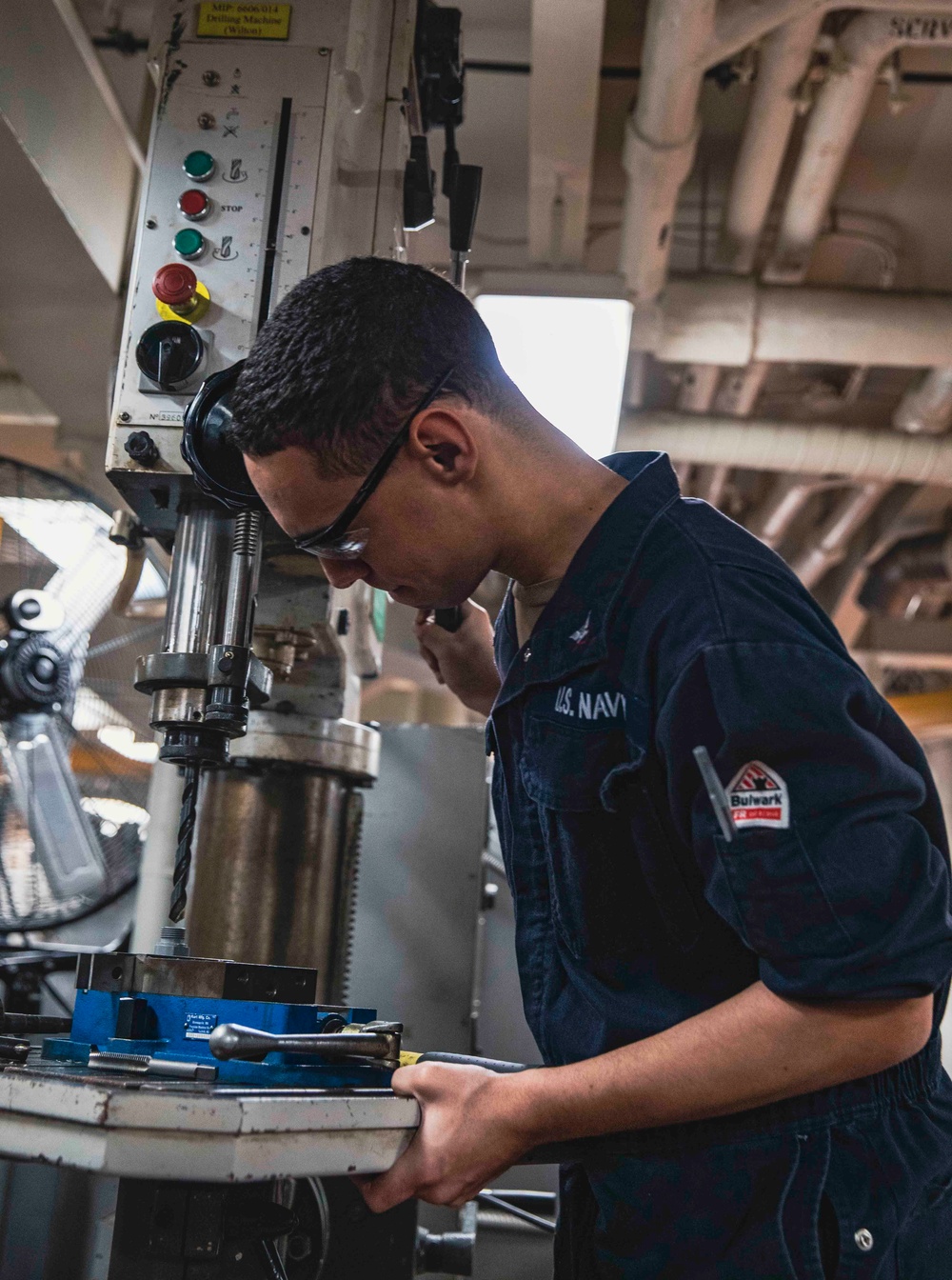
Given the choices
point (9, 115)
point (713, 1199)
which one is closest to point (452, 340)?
point (713, 1199)

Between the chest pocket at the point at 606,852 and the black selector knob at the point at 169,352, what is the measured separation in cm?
52

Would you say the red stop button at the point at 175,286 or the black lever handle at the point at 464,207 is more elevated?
the black lever handle at the point at 464,207

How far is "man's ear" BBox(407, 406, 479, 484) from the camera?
89cm

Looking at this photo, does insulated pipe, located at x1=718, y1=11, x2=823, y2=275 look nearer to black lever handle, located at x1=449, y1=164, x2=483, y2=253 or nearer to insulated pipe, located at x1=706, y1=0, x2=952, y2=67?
insulated pipe, located at x1=706, y1=0, x2=952, y2=67

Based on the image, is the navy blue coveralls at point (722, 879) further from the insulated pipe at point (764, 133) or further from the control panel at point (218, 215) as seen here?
the insulated pipe at point (764, 133)

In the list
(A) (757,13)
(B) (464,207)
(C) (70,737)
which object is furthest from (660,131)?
(C) (70,737)

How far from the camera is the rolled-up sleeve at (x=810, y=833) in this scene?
0.69 metres

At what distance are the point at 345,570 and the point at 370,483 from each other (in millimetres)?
120

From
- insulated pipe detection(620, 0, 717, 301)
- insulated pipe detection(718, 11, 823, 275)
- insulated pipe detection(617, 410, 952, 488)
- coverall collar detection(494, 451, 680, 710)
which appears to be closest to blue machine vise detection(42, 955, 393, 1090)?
coverall collar detection(494, 451, 680, 710)

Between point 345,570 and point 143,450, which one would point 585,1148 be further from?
point 143,450

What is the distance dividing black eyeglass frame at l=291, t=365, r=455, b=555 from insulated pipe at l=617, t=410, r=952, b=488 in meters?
2.46

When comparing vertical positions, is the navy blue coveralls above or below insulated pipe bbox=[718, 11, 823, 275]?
below

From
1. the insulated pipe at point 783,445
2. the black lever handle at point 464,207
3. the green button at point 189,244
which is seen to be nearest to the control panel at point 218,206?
the green button at point 189,244

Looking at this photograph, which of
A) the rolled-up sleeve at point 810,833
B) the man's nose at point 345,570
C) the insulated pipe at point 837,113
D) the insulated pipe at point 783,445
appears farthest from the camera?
the insulated pipe at point 783,445
